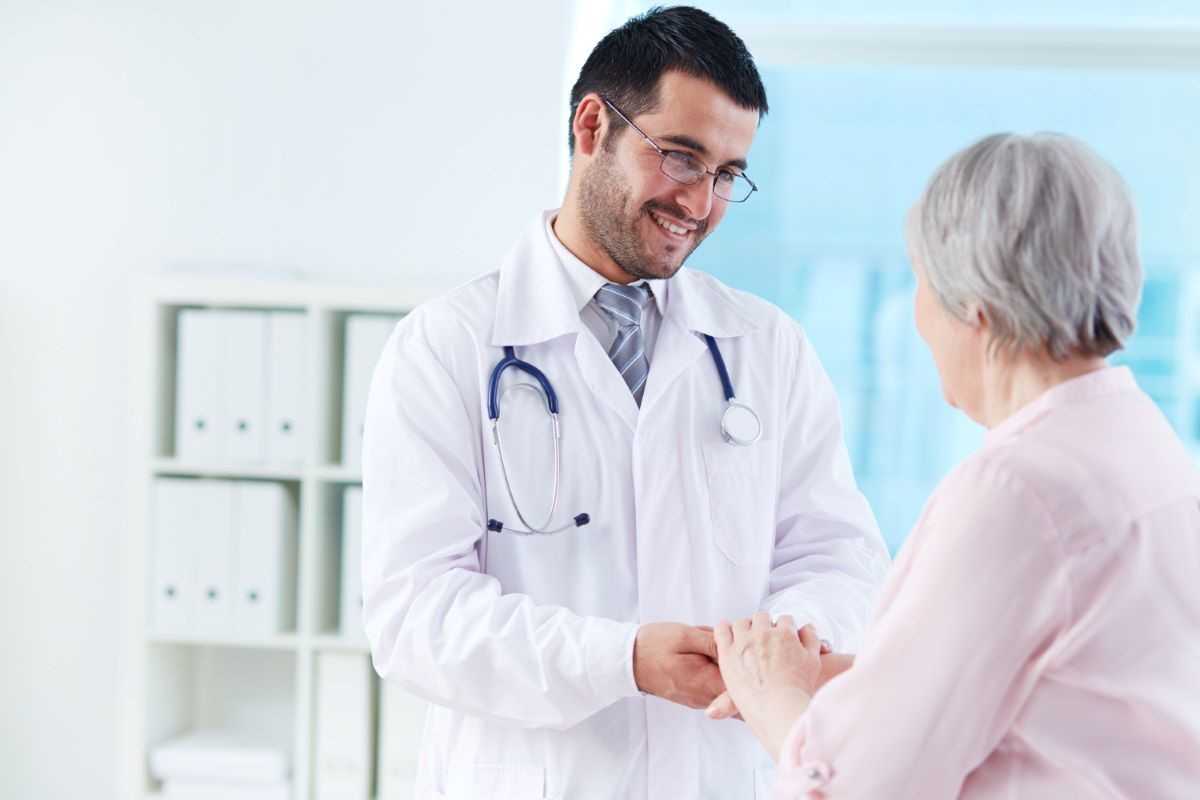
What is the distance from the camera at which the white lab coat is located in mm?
1468

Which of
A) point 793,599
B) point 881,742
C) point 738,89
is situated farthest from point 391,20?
point 881,742

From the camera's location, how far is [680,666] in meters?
1.39

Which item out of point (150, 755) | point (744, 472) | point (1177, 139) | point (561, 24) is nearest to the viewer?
point (744, 472)

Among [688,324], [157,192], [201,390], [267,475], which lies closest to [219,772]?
[267,475]

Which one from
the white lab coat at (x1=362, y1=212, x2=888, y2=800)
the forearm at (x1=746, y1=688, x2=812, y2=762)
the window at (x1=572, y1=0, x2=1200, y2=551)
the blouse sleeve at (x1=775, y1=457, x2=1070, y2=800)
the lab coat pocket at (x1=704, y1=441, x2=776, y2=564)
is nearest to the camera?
the blouse sleeve at (x1=775, y1=457, x2=1070, y2=800)

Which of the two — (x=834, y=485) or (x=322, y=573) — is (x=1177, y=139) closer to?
(x=834, y=485)

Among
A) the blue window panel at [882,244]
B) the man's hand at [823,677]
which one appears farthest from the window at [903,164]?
the man's hand at [823,677]

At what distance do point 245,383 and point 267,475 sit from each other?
0.20m

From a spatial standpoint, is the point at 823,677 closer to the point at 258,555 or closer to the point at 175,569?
the point at 258,555

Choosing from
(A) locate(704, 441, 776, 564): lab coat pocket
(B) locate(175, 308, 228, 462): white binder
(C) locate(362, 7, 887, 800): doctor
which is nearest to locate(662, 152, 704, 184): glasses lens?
(C) locate(362, 7, 887, 800): doctor

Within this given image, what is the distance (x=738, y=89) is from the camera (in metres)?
1.67

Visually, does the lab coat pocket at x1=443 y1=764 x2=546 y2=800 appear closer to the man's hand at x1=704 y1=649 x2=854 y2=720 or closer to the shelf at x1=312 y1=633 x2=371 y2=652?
the man's hand at x1=704 y1=649 x2=854 y2=720

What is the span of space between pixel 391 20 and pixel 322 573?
127 centimetres

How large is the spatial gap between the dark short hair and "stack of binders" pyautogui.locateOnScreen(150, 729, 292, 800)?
171cm
